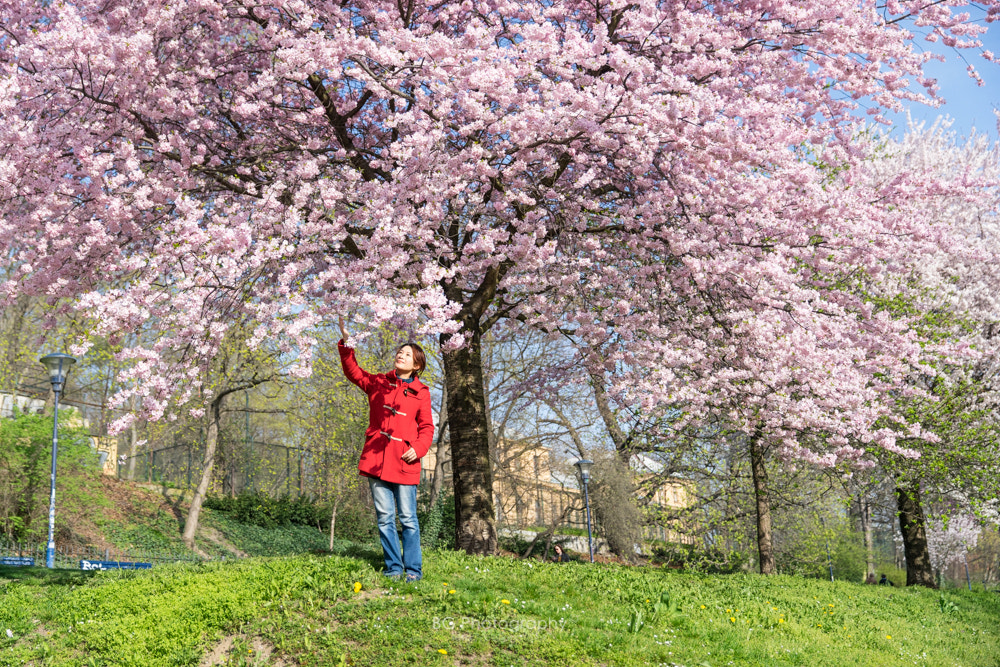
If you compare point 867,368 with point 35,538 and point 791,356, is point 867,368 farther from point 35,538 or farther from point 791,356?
point 35,538

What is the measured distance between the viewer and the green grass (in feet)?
18.5

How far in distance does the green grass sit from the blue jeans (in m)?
0.19

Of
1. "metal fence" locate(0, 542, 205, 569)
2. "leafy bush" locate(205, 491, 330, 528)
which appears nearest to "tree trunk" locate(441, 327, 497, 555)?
"metal fence" locate(0, 542, 205, 569)

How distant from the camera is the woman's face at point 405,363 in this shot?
703 cm

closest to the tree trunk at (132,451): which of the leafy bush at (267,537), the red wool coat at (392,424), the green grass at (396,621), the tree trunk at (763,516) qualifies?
the leafy bush at (267,537)

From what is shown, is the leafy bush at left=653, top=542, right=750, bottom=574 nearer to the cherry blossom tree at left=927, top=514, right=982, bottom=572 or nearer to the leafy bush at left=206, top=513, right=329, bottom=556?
the leafy bush at left=206, top=513, right=329, bottom=556

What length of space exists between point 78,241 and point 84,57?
2.14 meters

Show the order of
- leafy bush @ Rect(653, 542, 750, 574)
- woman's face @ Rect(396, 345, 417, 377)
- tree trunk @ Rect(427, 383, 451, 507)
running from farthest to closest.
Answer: tree trunk @ Rect(427, 383, 451, 507) → leafy bush @ Rect(653, 542, 750, 574) → woman's face @ Rect(396, 345, 417, 377)

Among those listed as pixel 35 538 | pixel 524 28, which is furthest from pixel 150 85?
pixel 35 538

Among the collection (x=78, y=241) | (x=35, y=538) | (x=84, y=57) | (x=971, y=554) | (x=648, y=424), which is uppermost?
(x=84, y=57)

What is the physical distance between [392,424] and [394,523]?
896mm

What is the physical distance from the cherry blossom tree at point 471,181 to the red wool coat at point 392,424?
68 cm

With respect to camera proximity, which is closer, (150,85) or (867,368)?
(150,85)

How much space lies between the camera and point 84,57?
7465mm
